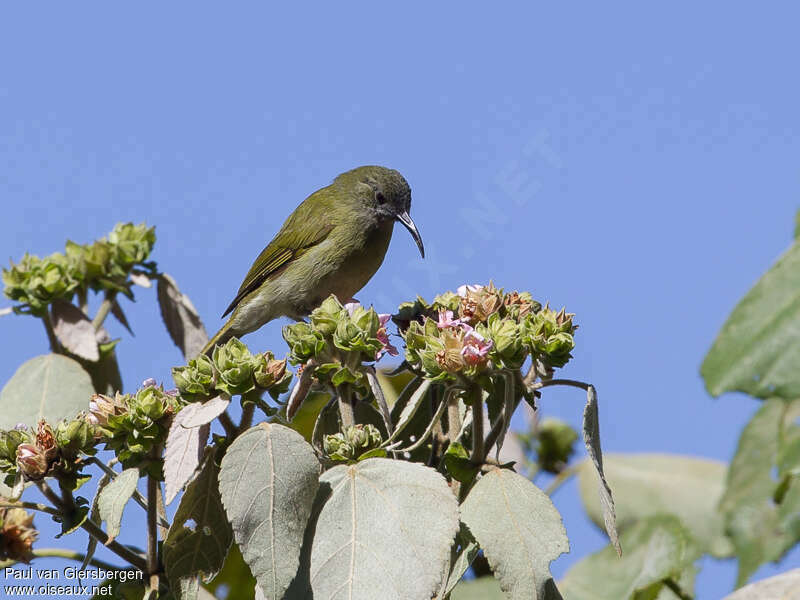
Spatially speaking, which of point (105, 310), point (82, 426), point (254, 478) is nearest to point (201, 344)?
point (105, 310)

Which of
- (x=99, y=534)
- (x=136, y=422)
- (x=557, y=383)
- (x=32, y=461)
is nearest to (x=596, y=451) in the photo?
(x=557, y=383)

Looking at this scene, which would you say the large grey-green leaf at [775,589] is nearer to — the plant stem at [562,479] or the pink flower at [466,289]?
the pink flower at [466,289]

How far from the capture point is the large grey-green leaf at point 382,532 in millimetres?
2146

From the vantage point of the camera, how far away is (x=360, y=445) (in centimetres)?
240

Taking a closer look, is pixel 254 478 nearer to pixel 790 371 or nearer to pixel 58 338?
pixel 790 371

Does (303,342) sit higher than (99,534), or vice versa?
(303,342)

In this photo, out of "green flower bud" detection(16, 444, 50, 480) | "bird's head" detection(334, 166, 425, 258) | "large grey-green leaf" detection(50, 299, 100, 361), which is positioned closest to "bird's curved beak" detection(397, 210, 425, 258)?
"bird's head" detection(334, 166, 425, 258)

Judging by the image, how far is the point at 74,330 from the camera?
12.5ft

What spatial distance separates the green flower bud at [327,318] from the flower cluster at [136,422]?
0.39 metres

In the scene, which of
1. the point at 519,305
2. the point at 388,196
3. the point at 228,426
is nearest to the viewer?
the point at 228,426

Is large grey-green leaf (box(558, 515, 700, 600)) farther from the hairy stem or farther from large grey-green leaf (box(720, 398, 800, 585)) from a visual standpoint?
the hairy stem

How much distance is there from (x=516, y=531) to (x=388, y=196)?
3874mm

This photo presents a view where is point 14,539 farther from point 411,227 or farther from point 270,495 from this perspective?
point 411,227

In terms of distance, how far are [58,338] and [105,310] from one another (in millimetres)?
257
